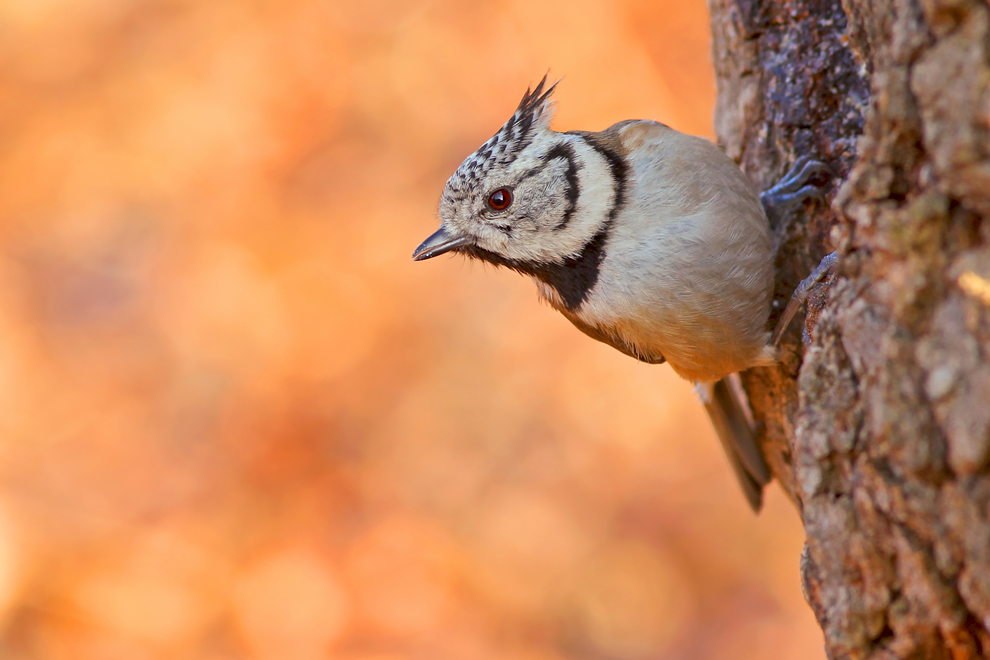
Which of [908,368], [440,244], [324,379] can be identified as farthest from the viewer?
[324,379]

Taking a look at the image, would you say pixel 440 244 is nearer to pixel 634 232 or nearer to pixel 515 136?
pixel 515 136

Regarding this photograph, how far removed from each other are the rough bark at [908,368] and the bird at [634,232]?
2.13 feet

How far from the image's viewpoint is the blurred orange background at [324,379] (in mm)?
5332

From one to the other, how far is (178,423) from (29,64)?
11.2 ft

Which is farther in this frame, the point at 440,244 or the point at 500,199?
the point at 440,244

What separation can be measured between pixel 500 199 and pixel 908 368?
1594 mm

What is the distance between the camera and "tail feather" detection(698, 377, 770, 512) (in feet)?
10.5

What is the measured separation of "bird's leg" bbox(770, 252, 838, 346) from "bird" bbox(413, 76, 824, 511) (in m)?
0.01

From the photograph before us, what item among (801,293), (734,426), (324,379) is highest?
(324,379)

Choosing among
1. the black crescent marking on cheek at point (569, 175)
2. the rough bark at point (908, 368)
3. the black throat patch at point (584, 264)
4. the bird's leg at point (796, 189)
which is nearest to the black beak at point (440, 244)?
the black throat patch at point (584, 264)

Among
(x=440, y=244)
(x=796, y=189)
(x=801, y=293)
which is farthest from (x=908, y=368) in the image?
(x=440, y=244)

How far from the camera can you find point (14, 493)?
540cm

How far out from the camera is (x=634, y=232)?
8.60 ft

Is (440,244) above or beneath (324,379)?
beneath
